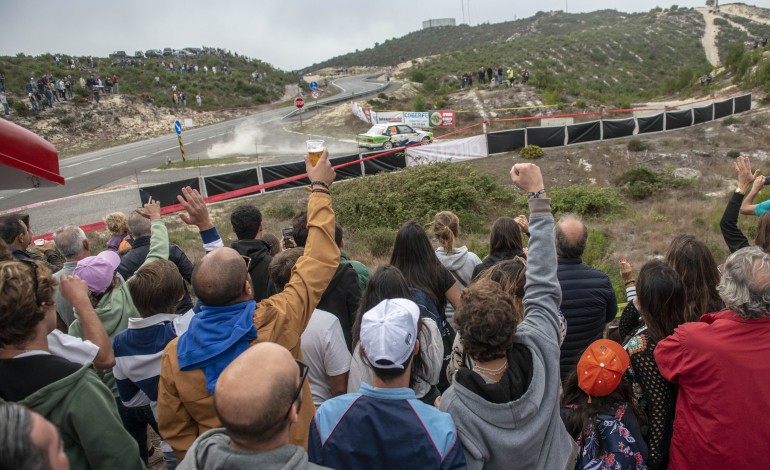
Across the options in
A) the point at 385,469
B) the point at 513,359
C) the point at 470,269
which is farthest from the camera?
the point at 470,269

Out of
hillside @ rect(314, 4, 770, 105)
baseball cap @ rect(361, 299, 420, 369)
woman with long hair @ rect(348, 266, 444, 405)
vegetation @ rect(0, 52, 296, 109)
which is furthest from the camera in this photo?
vegetation @ rect(0, 52, 296, 109)

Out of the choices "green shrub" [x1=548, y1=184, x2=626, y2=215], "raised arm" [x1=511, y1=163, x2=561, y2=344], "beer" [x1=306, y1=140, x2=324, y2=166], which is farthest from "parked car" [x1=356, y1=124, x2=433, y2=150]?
"raised arm" [x1=511, y1=163, x2=561, y2=344]

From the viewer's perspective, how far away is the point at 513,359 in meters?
2.17

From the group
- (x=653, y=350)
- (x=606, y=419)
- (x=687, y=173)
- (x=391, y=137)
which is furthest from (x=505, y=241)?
(x=391, y=137)

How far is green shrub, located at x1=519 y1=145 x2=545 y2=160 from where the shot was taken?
19.8m

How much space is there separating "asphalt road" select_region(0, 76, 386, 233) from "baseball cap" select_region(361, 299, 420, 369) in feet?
49.1

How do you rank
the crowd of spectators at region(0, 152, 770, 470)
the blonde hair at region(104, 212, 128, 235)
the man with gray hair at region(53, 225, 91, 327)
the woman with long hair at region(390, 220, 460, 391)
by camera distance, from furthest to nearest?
the blonde hair at region(104, 212, 128, 235), the man with gray hair at region(53, 225, 91, 327), the woman with long hair at region(390, 220, 460, 391), the crowd of spectators at region(0, 152, 770, 470)

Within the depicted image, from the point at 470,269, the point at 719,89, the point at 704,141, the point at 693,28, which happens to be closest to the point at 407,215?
the point at 470,269

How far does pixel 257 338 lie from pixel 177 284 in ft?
3.70

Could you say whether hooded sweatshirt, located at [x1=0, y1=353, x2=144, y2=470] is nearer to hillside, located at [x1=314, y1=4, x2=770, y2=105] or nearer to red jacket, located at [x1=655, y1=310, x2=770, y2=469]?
red jacket, located at [x1=655, y1=310, x2=770, y2=469]

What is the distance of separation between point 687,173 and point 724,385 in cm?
1843

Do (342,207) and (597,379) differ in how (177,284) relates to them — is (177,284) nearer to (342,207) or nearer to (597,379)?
(597,379)

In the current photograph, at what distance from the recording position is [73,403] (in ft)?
7.00

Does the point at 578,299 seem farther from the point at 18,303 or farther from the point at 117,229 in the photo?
the point at 117,229
